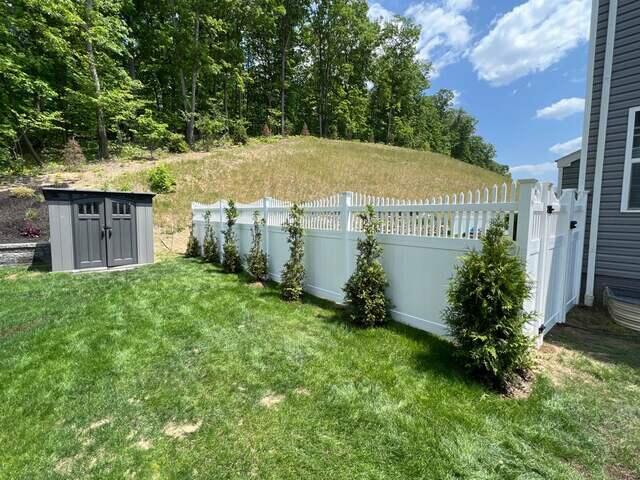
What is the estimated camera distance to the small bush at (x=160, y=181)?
13.2m

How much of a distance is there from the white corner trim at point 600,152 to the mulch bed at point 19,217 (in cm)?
1315

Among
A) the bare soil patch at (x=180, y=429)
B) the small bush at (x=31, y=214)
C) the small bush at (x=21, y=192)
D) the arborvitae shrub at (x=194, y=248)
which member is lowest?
the bare soil patch at (x=180, y=429)

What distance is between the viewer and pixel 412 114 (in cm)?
4075

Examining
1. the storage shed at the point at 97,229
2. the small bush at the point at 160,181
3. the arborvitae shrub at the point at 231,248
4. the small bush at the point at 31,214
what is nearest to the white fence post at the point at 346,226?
the arborvitae shrub at the point at 231,248

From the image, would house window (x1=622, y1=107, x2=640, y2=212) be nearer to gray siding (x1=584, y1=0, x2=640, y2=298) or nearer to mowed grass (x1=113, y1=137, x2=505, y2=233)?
gray siding (x1=584, y1=0, x2=640, y2=298)

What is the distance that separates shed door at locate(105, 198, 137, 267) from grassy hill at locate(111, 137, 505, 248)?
301cm

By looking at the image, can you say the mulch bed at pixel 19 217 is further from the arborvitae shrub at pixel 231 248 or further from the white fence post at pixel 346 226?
the white fence post at pixel 346 226

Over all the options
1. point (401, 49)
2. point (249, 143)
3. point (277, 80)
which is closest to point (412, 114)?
point (401, 49)

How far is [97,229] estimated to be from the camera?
323 inches

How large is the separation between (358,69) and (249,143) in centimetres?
2058

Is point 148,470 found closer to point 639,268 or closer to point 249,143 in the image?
point 639,268

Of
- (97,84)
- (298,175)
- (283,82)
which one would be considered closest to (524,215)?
(298,175)

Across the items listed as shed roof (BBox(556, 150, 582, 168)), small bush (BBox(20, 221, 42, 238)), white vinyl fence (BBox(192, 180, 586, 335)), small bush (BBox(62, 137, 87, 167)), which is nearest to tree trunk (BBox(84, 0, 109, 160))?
small bush (BBox(62, 137, 87, 167))

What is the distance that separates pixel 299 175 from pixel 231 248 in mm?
11171
